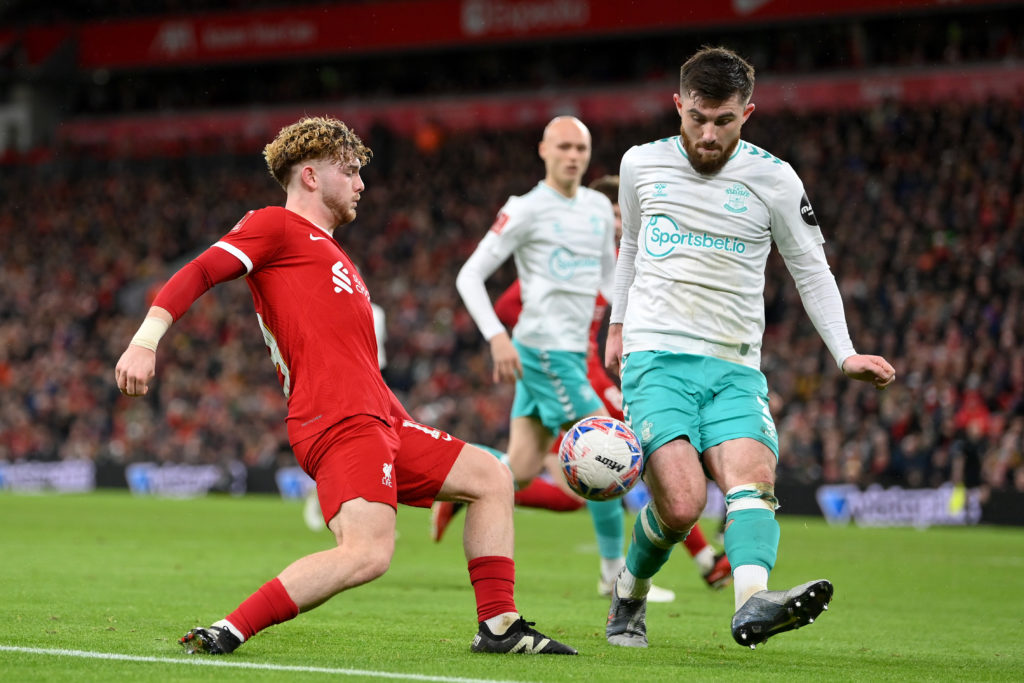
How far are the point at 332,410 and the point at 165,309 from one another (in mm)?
746

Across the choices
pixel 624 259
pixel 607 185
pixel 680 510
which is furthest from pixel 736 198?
pixel 607 185

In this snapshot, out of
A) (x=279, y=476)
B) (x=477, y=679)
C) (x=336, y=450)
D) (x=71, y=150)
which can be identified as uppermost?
(x=71, y=150)

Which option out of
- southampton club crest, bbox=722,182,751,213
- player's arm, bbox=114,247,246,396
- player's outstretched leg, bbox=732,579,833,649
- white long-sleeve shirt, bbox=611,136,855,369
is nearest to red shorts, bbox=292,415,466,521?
player's arm, bbox=114,247,246,396

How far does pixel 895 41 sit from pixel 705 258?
24.1 m

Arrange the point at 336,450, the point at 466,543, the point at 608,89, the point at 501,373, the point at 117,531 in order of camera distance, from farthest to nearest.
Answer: the point at 608,89 → the point at 117,531 → the point at 501,373 → the point at 466,543 → the point at 336,450

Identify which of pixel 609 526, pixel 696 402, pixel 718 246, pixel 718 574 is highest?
pixel 718 246

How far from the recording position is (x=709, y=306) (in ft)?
19.0

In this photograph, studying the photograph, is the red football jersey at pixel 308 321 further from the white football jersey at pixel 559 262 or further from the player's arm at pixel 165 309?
the white football jersey at pixel 559 262

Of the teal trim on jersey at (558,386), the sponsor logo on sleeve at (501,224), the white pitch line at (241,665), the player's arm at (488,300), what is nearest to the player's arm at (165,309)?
the white pitch line at (241,665)

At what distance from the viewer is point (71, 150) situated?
1465 inches

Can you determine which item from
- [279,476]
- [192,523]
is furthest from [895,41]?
Result: [192,523]

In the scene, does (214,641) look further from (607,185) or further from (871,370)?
(607,185)

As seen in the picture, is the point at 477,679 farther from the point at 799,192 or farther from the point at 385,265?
the point at 385,265

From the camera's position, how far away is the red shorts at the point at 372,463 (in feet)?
17.0
